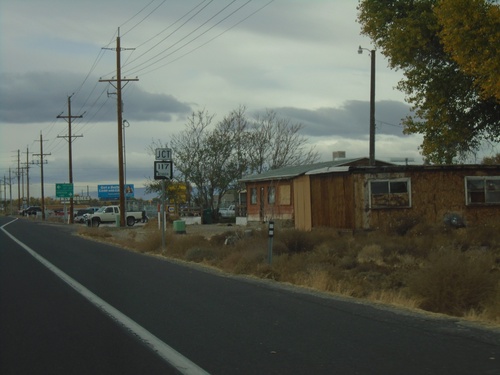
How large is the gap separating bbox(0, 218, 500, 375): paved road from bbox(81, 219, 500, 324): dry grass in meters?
1.05

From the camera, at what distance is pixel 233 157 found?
57.2 m

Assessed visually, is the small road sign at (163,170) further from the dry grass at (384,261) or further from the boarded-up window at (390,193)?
the boarded-up window at (390,193)

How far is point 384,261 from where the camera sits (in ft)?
63.1

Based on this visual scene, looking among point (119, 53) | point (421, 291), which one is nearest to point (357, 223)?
point (421, 291)

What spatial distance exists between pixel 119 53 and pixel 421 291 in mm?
35195

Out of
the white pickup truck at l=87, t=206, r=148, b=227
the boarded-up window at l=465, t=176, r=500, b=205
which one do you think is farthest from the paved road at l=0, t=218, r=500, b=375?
the white pickup truck at l=87, t=206, r=148, b=227

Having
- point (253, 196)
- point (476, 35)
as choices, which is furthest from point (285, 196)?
point (476, 35)

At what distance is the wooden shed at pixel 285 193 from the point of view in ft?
106

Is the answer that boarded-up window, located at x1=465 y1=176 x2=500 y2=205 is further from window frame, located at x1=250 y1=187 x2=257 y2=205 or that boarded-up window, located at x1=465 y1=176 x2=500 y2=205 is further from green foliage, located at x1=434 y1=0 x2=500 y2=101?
window frame, located at x1=250 y1=187 x2=257 y2=205

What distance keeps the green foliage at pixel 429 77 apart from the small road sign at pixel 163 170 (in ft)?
32.1

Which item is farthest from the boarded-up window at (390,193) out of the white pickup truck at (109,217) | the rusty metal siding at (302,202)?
the white pickup truck at (109,217)

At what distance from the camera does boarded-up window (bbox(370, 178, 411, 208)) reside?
91.4 ft

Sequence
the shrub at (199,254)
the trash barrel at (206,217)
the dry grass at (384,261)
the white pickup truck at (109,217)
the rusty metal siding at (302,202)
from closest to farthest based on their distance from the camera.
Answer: the dry grass at (384,261)
the shrub at (199,254)
the rusty metal siding at (302,202)
the trash barrel at (206,217)
the white pickup truck at (109,217)

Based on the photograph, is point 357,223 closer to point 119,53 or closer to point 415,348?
point 415,348
